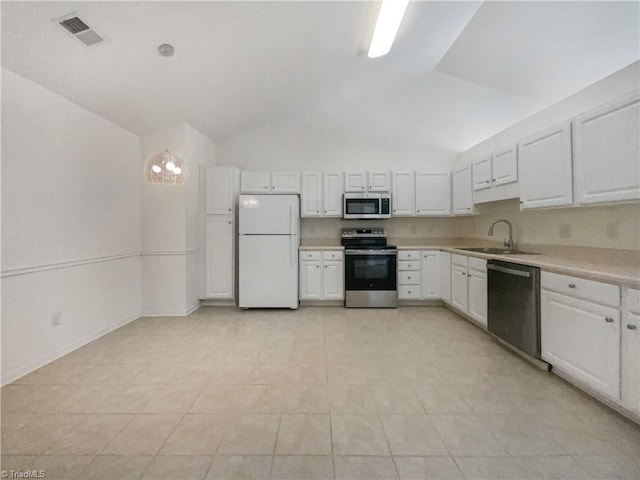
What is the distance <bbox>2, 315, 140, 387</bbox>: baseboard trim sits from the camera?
217 centimetres

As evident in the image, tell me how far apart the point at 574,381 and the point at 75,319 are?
4.31 m

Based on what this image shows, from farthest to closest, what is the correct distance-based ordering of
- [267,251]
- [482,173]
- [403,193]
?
[403,193]
[267,251]
[482,173]

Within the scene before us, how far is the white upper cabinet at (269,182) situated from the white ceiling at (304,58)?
83 centimetres

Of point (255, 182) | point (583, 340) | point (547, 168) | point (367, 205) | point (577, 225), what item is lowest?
point (583, 340)

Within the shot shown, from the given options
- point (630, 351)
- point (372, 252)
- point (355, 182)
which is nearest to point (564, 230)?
point (630, 351)

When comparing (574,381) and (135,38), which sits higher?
(135,38)

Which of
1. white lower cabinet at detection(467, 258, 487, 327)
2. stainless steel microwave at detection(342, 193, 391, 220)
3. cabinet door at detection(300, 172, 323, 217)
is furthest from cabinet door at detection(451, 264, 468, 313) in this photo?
cabinet door at detection(300, 172, 323, 217)

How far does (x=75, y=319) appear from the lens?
9.09 ft

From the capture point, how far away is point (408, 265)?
4.27m

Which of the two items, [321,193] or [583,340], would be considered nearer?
[583,340]

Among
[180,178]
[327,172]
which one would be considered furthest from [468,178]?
[180,178]

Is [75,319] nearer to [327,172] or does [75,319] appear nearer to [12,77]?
[12,77]

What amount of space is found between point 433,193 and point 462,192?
43cm
